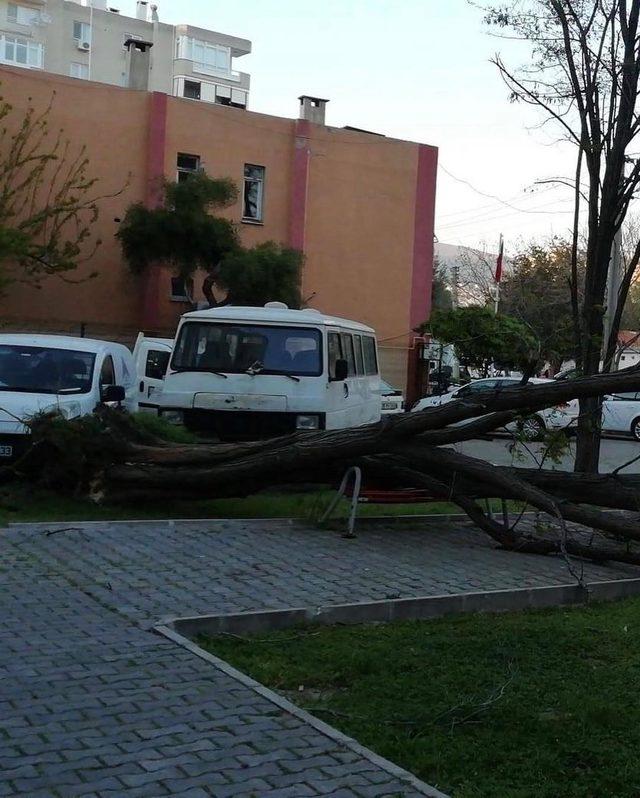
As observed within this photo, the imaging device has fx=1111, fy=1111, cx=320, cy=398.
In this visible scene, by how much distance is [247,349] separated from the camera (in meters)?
13.1

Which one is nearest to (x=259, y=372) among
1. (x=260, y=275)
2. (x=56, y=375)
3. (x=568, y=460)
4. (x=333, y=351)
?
(x=333, y=351)

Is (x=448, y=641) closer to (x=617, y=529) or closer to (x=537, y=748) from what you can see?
(x=537, y=748)

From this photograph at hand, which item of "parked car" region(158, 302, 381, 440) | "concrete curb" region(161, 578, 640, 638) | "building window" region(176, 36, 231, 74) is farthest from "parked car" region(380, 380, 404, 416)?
"building window" region(176, 36, 231, 74)

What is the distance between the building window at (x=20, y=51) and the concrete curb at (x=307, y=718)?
245 ft

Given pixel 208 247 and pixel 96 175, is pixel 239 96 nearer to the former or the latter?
pixel 96 175

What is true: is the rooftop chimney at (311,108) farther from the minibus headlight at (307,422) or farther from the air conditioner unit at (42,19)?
the air conditioner unit at (42,19)

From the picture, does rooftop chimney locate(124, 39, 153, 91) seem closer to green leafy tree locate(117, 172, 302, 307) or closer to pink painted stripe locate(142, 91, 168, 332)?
pink painted stripe locate(142, 91, 168, 332)

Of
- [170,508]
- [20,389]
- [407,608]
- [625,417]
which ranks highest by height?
[20,389]

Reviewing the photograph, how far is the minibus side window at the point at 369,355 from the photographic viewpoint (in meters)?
15.9

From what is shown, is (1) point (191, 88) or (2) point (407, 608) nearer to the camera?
(2) point (407, 608)

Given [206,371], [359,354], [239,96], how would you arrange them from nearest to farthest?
[206,371], [359,354], [239,96]

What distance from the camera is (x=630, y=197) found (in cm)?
1223

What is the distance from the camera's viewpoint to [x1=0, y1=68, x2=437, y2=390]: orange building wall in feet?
105

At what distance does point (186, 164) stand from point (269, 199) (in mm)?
2959
